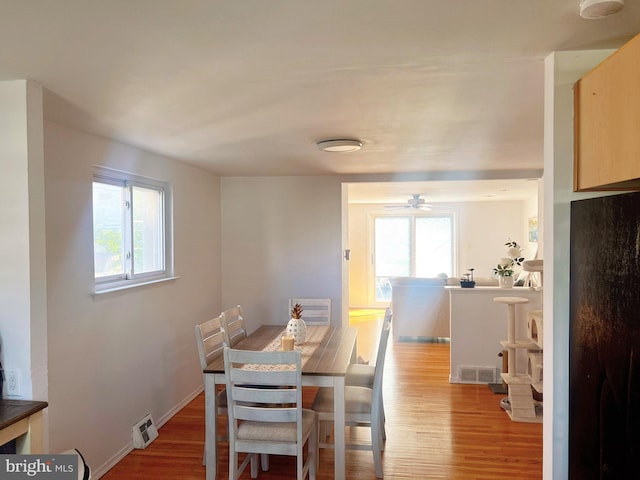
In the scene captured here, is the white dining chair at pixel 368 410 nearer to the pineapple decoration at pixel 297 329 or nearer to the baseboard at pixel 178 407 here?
the pineapple decoration at pixel 297 329

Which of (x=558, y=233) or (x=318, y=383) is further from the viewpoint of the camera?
(x=318, y=383)

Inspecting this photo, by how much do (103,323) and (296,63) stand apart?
7.18 ft

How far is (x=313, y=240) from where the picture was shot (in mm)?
5012

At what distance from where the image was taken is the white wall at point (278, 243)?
16.4 ft

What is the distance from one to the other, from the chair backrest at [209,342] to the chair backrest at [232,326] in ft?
0.26

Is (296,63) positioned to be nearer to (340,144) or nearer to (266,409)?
(340,144)

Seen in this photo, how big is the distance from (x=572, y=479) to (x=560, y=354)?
43 centimetres

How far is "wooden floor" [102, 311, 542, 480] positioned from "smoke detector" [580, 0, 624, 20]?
261cm

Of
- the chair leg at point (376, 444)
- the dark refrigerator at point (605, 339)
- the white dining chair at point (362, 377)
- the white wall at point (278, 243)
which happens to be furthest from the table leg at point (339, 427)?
the white wall at point (278, 243)

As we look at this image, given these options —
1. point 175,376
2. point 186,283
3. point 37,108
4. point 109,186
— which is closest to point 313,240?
point 186,283

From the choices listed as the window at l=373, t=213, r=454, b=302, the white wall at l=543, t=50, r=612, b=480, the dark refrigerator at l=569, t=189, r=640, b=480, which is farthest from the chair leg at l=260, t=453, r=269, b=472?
the window at l=373, t=213, r=454, b=302

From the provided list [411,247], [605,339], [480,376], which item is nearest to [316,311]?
[480,376]

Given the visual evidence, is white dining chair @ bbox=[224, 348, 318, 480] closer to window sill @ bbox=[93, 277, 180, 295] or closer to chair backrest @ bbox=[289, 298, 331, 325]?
window sill @ bbox=[93, 277, 180, 295]

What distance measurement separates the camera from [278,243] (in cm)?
506
